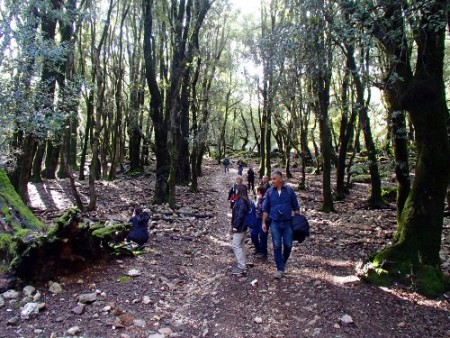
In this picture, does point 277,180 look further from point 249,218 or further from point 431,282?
point 431,282

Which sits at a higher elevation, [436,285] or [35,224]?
[35,224]

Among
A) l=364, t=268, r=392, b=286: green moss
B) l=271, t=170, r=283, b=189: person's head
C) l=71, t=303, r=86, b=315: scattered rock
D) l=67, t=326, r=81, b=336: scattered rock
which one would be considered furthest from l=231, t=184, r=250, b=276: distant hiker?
l=67, t=326, r=81, b=336: scattered rock

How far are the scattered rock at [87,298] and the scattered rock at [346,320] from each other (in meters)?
3.88

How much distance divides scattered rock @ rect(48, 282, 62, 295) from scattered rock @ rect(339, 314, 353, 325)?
14.8ft

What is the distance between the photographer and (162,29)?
69.8 ft

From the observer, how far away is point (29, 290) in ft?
19.8

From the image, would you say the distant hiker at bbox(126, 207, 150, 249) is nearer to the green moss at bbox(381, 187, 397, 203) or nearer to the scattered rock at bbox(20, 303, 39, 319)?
the scattered rock at bbox(20, 303, 39, 319)

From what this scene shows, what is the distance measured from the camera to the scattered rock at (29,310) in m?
5.39

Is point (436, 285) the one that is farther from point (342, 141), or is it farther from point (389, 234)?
point (342, 141)

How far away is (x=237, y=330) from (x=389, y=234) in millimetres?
8086

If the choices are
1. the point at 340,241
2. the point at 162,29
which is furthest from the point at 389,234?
the point at 162,29

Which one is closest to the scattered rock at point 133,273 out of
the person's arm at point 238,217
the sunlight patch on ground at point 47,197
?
the person's arm at point 238,217

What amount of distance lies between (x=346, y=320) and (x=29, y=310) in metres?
4.68

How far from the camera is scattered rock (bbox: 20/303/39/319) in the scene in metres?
5.39
